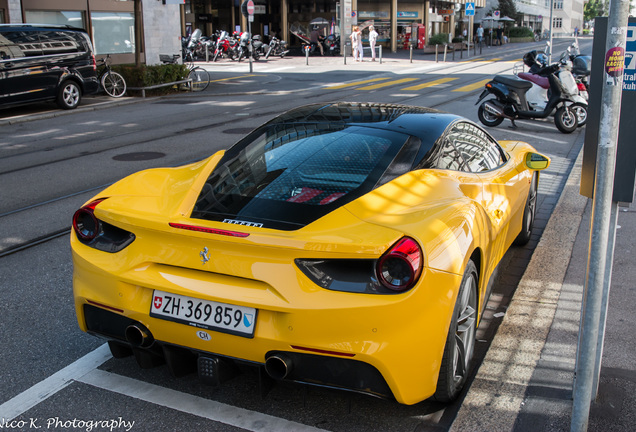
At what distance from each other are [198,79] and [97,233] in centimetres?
1879

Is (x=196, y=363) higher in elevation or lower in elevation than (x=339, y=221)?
lower

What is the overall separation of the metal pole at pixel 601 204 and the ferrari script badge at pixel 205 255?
64.2 inches

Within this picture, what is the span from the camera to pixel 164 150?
1098cm

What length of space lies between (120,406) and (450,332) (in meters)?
1.65

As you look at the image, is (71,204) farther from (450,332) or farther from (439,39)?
(439,39)

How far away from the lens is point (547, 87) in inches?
521

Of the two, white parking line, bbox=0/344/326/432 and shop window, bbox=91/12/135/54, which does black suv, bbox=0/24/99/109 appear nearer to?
shop window, bbox=91/12/135/54

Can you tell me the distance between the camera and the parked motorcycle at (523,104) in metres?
12.5

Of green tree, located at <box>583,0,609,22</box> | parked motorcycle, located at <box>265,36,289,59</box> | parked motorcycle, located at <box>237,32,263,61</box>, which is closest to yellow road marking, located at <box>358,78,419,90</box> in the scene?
green tree, located at <box>583,0,609,22</box>

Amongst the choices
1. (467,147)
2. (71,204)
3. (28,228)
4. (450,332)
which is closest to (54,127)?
(71,204)

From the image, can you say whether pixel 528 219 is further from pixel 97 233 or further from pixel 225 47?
pixel 225 47

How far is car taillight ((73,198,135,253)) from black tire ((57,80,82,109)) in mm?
13836

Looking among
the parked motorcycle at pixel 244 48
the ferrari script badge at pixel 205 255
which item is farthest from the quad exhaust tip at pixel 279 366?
the parked motorcycle at pixel 244 48

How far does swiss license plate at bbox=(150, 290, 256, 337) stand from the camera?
2889 millimetres
